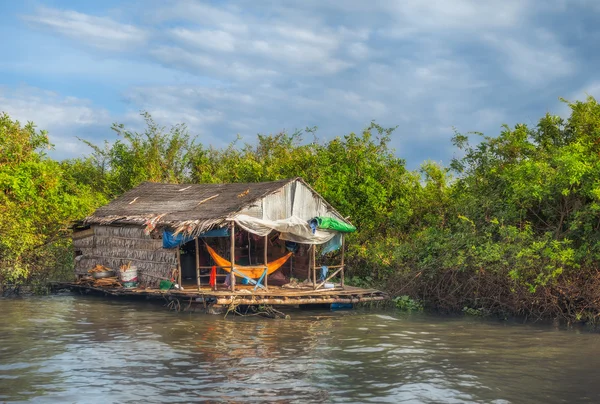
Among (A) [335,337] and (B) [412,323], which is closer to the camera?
(A) [335,337]

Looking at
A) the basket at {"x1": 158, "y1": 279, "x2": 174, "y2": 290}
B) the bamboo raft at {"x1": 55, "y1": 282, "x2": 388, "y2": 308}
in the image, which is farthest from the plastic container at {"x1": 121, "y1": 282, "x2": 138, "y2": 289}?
the basket at {"x1": 158, "y1": 279, "x2": 174, "y2": 290}

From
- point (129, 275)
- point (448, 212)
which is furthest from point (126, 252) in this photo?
point (448, 212)

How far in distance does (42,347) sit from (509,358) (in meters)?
8.66

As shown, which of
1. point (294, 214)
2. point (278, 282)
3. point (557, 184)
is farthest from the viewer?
point (278, 282)

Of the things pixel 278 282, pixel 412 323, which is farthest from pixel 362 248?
pixel 412 323

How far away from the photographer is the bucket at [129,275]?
2088 cm

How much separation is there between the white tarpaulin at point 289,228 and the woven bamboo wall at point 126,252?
2740mm

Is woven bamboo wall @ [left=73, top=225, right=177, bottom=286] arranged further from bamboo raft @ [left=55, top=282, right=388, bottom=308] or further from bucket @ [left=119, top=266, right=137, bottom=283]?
bamboo raft @ [left=55, top=282, right=388, bottom=308]

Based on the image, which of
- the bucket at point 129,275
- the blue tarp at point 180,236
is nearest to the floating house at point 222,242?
the blue tarp at point 180,236

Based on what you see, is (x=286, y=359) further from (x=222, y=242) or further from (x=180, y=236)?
(x=222, y=242)

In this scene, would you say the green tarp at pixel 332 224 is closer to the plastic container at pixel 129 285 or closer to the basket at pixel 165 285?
the basket at pixel 165 285

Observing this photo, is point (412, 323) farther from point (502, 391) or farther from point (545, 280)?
point (502, 391)

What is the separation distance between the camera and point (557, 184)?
60.4 feet

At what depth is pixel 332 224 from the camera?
19969mm
